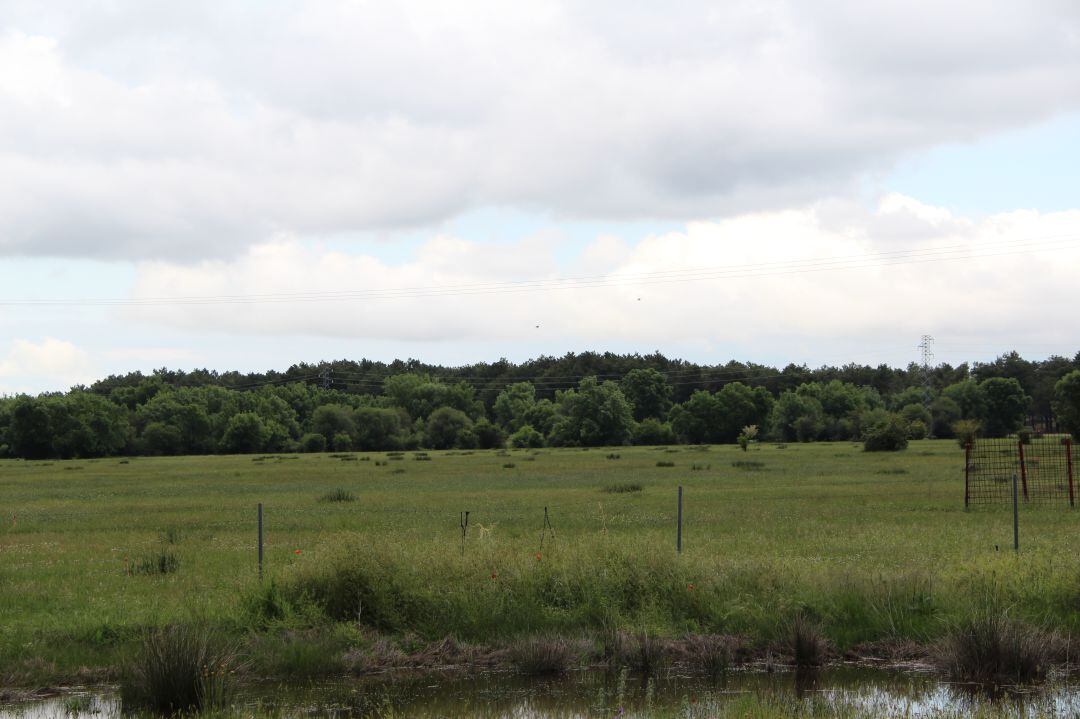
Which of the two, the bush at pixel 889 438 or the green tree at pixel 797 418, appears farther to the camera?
the green tree at pixel 797 418

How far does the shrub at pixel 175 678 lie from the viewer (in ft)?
48.5

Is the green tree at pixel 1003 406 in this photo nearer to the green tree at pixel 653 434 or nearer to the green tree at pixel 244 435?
the green tree at pixel 653 434

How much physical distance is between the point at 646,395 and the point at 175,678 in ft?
536

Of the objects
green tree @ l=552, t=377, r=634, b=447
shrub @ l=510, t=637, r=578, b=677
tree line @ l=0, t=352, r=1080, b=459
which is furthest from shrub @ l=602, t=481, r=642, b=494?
green tree @ l=552, t=377, r=634, b=447

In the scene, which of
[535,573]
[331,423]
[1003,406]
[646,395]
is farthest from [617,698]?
[646,395]

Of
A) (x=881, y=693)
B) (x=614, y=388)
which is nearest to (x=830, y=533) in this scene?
(x=881, y=693)

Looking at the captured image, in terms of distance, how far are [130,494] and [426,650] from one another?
4103cm

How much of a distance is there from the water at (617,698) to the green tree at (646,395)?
159570 millimetres

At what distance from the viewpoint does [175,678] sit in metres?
15.0

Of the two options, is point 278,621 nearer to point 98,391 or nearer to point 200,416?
point 200,416

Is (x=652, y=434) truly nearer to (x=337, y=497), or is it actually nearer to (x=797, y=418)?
(x=797, y=418)

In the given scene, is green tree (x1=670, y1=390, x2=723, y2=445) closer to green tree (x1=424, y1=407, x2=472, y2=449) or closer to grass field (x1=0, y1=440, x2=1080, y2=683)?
green tree (x1=424, y1=407, x2=472, y2=449)

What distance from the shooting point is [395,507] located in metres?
40.1

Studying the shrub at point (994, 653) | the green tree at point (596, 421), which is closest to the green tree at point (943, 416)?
the green tree at point (596, 421)
